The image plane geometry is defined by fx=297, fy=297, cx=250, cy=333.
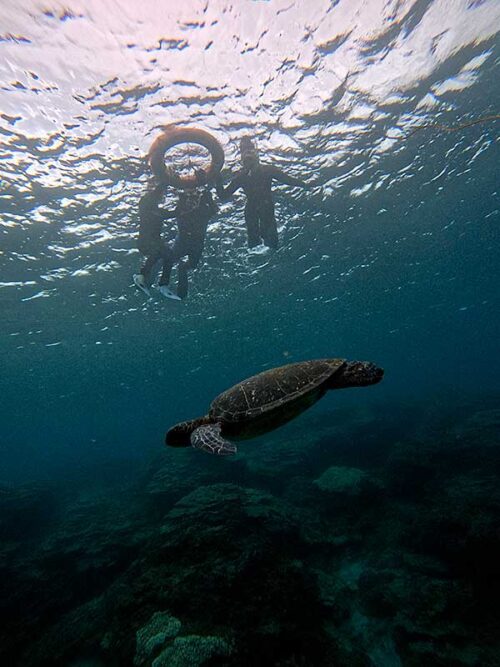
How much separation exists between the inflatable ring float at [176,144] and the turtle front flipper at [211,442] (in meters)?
10.2

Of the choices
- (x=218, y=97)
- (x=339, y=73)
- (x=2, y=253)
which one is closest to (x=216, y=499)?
(x=218, y=97)

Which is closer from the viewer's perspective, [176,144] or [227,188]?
[176,144]

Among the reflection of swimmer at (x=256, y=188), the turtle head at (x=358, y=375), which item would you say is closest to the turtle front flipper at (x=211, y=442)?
the turtle head at (x=358, y=375)

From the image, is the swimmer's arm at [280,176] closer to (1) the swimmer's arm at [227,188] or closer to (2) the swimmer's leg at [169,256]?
(1) the swimmer's arm at [227,188]

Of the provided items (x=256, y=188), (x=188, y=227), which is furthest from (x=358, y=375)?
(x=188, y=227)

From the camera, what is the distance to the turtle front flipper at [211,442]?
11.2 ft

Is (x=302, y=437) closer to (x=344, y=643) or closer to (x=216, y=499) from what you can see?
(x=216, y=499)

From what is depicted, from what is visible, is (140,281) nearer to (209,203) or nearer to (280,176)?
(209,203)

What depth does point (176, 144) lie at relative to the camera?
34.1 feet

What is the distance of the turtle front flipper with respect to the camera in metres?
3.42

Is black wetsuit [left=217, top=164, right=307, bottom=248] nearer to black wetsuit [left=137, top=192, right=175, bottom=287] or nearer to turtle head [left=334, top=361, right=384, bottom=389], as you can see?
black wetsuit [left=137, top=192, right=175, bottom=287]

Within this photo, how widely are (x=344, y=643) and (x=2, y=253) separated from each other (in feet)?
62.3

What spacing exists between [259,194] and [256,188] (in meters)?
0.30

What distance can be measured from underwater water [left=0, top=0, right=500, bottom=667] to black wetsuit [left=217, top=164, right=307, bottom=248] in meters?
0.86
